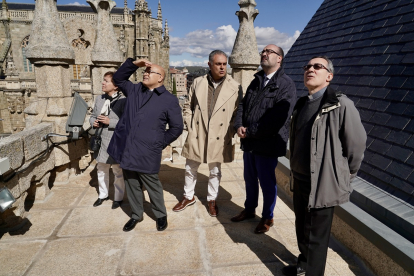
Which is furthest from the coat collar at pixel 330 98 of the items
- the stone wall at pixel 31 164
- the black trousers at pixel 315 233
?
the stone wall at pixel 31 164

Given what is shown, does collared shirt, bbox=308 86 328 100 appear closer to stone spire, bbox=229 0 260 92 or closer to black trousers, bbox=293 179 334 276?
black trousers, bbox=293 179 334 276

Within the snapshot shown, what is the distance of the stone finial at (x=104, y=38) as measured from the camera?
416 centimetres

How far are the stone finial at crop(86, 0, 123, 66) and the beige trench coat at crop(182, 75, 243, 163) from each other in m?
1.76

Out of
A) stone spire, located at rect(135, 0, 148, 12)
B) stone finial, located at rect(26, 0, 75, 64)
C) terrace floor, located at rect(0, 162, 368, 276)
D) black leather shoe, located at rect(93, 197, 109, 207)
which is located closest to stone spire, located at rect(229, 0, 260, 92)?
terrace floor, located at rect(0, 162, 368, 276)

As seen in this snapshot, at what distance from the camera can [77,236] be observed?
2922 mm

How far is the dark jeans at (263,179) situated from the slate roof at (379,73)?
1090 millimetres

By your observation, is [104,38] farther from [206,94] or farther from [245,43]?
[245,43]

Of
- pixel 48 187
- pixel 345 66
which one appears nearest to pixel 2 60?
pixel 48 187

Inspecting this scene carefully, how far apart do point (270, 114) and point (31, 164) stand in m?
2.90

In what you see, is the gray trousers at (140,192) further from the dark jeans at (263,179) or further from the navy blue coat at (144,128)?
the dark jeans at (263,179)

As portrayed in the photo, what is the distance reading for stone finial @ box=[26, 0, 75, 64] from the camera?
3.70m

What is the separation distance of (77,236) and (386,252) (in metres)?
2.93

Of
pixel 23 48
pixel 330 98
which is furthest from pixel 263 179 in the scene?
pixel 23 48

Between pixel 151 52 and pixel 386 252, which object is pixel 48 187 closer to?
pixel 386 252
